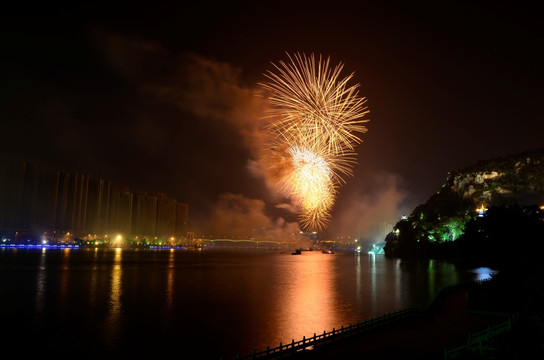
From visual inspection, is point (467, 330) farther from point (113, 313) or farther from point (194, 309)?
point (113, 313)

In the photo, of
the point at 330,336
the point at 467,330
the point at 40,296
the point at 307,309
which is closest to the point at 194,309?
the point at 307,309

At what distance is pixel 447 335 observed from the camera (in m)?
20.0

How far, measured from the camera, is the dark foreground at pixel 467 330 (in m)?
13.4

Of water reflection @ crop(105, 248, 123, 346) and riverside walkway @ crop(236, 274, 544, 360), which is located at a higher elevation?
riverside walkway @ crop(236, 274, 544, 360)

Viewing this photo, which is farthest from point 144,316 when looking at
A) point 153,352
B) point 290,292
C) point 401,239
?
point 401,239

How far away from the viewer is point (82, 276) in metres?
58.3

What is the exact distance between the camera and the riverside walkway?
13.6m

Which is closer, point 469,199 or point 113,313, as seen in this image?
point 113,313

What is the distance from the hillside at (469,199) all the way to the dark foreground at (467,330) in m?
71.6

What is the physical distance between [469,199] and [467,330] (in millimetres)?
96150

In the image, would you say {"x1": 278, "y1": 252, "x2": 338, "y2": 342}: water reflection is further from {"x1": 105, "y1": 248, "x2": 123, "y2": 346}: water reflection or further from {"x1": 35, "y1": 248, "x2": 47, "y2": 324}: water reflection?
{"x1": 35, "y1": 248, "x2": 47, "y2": 324}: water reflection

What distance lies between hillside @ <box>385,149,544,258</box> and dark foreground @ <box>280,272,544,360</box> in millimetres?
71569

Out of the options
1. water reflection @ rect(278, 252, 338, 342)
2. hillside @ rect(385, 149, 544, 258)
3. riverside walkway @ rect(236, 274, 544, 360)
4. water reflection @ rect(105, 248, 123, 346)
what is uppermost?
hillside @ rect(385, 149, 544, 258)

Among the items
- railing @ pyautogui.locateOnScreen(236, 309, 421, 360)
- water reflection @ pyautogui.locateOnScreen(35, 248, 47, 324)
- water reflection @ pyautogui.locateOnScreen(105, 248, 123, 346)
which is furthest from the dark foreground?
water reflection @ pyautogui.locateOnScreen(35, 248, 47, 324)
